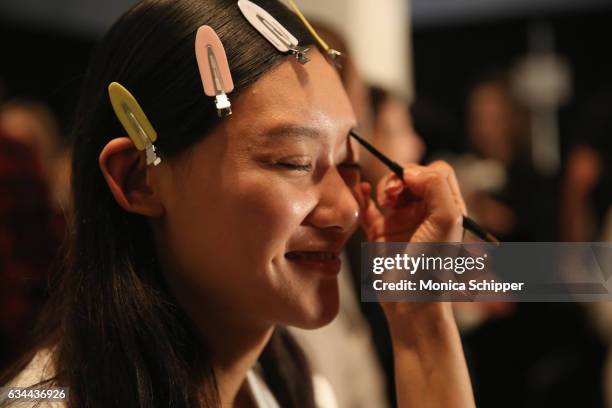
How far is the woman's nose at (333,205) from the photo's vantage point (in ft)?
2.24

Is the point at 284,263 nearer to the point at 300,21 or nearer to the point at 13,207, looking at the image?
the point at 300,21

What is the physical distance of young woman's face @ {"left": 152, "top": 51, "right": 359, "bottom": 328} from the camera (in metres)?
0.66

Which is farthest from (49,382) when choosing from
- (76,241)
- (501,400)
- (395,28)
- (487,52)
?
(487,52)

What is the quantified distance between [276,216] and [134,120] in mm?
163

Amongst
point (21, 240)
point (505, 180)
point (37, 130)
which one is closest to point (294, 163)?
point (505, 180)

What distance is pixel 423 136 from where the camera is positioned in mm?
982

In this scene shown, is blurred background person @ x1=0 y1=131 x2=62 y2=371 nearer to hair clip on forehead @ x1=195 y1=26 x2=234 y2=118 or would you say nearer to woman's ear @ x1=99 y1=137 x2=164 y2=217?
woman's ear @ x1=99 y1=137 x2=164 y2=217

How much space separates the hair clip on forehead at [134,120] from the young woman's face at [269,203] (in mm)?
25

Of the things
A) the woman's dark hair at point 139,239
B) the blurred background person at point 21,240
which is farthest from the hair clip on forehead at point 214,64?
the blurred background person at point 21,240

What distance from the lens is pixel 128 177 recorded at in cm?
70

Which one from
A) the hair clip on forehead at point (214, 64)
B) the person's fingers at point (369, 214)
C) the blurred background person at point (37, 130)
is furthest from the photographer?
the blurred background person at point (37, 130)

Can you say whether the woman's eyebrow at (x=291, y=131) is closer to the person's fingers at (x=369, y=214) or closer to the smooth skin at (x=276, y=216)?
the smooth skin at (x=276, y=216)

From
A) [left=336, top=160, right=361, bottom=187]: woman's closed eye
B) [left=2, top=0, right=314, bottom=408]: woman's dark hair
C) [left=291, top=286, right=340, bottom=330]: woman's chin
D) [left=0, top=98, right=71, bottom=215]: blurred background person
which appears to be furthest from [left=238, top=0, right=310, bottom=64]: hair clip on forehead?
[left=0, top=98, right=71, bottom=215]: blurred background person

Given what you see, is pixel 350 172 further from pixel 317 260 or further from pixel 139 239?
pixel 139 239
